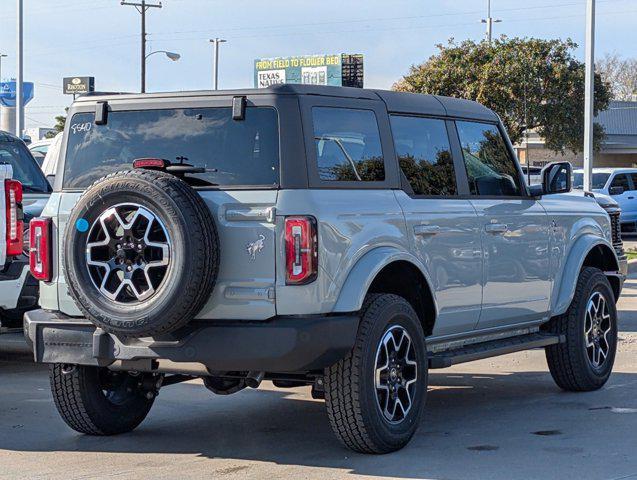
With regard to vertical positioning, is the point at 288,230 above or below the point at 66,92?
below

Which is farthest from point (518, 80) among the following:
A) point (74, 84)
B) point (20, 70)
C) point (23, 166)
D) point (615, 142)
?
point (23, 166)

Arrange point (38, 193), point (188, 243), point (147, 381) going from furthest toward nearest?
point (38, 193)
point (147, 381)
point (188, 243)

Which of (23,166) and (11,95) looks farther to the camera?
(11,95)

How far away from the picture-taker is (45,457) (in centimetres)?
691

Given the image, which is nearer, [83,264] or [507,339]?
[83,264]

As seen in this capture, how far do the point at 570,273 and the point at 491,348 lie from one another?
120cm

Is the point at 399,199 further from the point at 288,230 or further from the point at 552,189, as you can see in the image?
the point at 552,189

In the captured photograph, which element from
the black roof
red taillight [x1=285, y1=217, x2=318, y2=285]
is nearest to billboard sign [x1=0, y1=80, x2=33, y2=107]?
the black roof

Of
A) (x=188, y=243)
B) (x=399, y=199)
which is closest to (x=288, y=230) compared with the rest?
(x=188, y=243)

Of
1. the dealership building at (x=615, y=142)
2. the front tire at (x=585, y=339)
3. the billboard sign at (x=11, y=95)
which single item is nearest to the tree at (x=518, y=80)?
the dealership building at (x=615, y=142)

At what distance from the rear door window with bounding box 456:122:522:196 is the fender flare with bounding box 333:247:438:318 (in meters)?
1.37

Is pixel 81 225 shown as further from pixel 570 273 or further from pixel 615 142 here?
pixel 615 142

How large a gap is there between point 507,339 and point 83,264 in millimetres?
3248

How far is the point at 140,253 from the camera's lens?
6.38 meters
